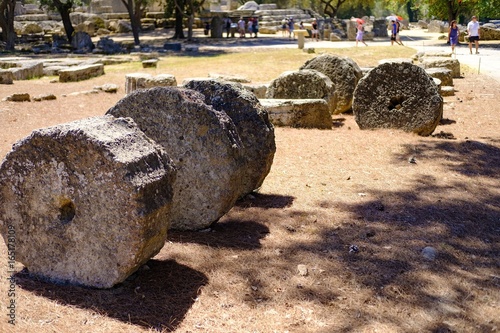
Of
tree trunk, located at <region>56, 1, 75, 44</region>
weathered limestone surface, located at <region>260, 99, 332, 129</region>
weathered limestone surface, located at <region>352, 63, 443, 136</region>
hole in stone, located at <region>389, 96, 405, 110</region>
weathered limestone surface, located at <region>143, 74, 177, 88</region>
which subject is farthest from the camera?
tree trunk, located at <region>56, 1, 75, 44</region>

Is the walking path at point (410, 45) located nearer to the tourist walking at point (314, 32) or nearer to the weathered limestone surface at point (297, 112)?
the tourist walking at point (314, 32)

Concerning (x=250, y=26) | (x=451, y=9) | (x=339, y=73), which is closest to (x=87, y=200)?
(x=339, y=73)

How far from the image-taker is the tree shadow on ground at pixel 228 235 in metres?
5.39

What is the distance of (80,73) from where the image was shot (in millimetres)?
19047

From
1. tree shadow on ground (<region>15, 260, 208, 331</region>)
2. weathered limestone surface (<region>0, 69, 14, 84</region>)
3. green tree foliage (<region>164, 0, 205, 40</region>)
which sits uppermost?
green tree foliage (<region>164, 0, 205, 40</region>)

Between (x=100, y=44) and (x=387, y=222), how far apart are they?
25.6 metres

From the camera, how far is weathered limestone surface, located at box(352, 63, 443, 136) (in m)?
10.0

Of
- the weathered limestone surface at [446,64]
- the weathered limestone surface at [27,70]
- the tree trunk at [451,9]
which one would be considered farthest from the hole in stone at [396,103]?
the tree trunk at [451,9]

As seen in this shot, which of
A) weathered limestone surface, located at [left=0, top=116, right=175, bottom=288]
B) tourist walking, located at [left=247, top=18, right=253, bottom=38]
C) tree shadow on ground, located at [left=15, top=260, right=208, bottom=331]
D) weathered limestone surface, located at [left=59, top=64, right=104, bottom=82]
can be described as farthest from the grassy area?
weathered limestone surface, located at [left=0, top=116, right=175, bottom=288]

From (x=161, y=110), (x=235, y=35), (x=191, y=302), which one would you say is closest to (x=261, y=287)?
(x=191, y=302)

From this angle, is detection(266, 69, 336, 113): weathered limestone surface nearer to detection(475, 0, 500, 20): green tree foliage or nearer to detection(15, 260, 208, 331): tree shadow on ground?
detection(15, 260, 208, 331): tree shadow on ground

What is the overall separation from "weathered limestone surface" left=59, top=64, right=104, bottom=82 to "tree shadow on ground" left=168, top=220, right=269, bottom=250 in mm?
14033

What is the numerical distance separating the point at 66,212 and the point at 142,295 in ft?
2.56

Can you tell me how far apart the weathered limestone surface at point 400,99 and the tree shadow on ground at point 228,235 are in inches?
198
